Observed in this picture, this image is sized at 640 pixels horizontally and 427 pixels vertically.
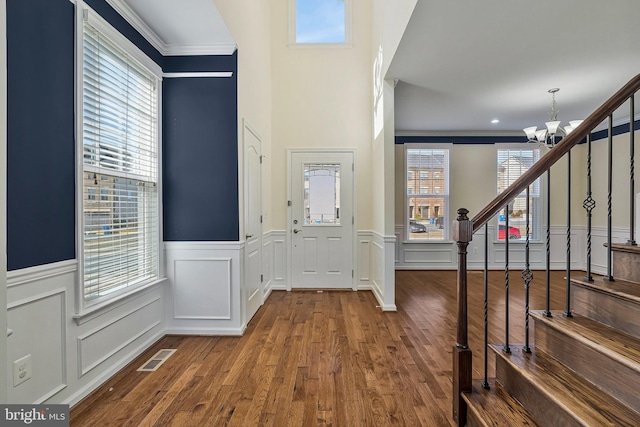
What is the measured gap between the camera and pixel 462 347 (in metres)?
1.72

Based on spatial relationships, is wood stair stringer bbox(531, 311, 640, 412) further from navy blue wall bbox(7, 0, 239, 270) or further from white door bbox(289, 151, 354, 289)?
white door bbox(289, 151, 354, 289)

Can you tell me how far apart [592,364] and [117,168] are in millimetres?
3047

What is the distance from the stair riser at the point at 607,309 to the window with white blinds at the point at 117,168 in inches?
117

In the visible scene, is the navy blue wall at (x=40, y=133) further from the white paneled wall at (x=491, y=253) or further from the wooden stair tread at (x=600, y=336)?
the white paneled wall at (x=491, y=253)

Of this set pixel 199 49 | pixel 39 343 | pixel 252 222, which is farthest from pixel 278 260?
pixel 39 343

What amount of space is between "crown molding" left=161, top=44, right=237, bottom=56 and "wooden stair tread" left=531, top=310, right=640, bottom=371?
3.18m

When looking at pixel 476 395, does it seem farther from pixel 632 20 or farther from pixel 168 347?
pixel 632 20

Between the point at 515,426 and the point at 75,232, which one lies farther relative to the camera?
the point at 75,232

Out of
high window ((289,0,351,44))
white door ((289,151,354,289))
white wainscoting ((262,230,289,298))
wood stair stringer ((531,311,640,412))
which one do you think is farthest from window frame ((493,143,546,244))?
wood stair stringer ((531,311,640,412))

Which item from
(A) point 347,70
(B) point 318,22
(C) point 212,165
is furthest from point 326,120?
(C) point 212,165

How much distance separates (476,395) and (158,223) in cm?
277

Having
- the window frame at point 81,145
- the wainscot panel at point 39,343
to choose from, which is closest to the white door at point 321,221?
the window frame at point 81,145

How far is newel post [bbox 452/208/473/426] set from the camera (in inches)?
65.6

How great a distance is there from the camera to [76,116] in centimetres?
184
